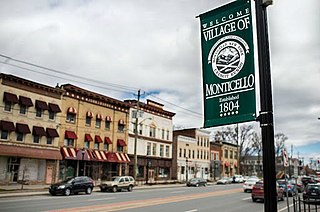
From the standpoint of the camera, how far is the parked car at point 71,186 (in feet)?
93.2

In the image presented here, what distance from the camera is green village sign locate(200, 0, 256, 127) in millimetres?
4371

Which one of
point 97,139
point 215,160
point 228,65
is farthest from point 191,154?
point 228,65

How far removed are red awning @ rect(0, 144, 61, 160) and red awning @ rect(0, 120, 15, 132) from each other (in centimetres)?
158

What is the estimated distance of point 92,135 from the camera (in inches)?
1722

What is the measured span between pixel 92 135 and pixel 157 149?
51.6 ft

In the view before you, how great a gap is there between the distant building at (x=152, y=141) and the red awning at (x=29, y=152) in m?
14.2

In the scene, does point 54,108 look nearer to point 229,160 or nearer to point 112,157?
point 112,157

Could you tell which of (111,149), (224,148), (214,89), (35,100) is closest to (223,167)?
(224,148)

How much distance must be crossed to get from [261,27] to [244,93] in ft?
2.63

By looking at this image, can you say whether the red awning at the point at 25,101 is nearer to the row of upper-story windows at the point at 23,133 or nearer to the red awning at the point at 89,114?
the row of upper-story windows at the point at 23,133

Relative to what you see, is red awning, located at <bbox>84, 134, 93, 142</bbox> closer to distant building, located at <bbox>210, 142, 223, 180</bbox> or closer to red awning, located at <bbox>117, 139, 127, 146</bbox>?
red awning, located at <bbox>117, 139, 127, 146</bbox>

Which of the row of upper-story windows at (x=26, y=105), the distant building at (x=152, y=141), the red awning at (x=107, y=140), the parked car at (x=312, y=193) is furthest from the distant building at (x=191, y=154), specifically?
the parked car at (x=312, y=193)

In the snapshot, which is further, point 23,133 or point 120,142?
point 120,142

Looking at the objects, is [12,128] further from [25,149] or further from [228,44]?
[228,44]
